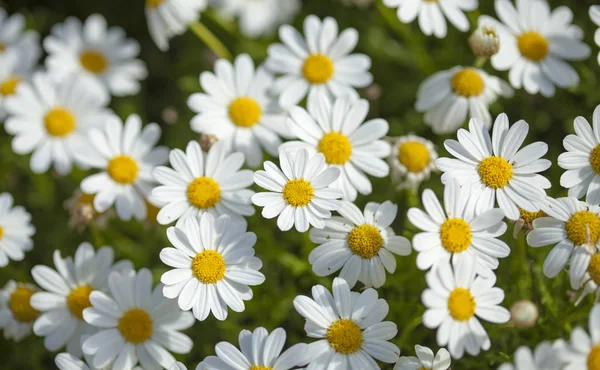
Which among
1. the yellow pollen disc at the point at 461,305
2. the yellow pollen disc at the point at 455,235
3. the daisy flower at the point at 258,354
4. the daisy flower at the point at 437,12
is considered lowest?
the daisy flower at the point at 258,354

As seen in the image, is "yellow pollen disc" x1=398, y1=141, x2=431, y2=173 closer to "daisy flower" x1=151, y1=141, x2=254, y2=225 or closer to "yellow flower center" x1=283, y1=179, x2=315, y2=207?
"yellow flower center" x1=283, y1=179, x2=315, y2=207

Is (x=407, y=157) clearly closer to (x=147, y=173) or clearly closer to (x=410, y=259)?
(x=410, y=259)

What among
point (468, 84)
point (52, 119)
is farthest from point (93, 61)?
point (468, 84)

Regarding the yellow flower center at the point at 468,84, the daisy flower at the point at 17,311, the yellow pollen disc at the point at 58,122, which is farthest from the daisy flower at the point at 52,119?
the yellow flower center at the point at 468,84

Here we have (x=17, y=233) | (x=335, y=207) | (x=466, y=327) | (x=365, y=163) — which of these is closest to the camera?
(x=466, y=327)

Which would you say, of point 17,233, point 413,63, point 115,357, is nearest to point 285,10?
point 413,63

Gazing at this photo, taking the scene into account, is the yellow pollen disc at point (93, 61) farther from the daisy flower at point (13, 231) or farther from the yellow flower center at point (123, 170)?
the daisy flower at point (13, 231)

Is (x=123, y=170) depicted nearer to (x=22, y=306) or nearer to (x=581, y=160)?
(x=22, y=306)
